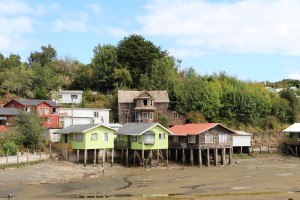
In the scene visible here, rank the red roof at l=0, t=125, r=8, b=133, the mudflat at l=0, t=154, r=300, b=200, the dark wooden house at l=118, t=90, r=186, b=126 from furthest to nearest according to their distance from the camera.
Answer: the dark wooden house at l=118, t=90, r=186, b=126 → the red roof at l=0, t=125, r=8, b=133 → the mudflat at l=0, t=154, r=300, b=200

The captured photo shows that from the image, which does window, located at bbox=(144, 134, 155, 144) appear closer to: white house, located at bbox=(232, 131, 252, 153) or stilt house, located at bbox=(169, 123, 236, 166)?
stilt house, located at bbox=(169, 123, 236, 166)

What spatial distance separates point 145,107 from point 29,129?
23.3 m

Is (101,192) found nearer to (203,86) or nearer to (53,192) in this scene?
(53,192)

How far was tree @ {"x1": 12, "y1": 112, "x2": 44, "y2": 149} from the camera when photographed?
54.9m

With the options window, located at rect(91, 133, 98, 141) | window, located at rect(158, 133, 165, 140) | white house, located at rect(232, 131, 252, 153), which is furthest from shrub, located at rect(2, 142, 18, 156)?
white house, located at rect(232, 131, 252, 153)

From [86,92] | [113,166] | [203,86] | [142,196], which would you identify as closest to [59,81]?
[86,92]

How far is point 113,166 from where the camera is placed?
5512 cm

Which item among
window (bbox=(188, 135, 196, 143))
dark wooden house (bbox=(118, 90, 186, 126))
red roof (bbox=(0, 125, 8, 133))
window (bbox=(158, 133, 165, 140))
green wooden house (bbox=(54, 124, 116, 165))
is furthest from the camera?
dark wooden house (bbox=(118, 90, 186, 126))

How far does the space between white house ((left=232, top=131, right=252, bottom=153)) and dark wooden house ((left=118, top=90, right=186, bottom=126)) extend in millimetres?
10144

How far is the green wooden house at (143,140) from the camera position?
57.4 metres

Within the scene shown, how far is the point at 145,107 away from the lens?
242 feet

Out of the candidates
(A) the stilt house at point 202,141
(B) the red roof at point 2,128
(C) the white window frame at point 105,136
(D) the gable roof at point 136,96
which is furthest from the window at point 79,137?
(D) the gable roof at point 136,96

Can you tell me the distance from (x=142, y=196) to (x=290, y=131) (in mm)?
44098

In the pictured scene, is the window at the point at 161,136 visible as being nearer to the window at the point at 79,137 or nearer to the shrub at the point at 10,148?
the window at the point at 79,137
